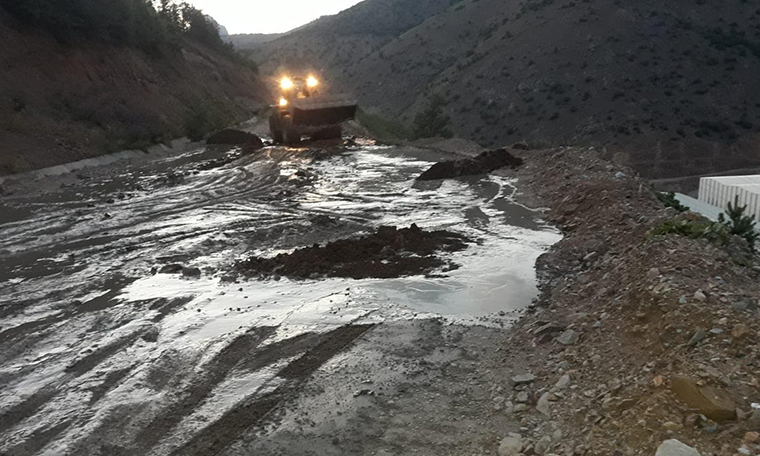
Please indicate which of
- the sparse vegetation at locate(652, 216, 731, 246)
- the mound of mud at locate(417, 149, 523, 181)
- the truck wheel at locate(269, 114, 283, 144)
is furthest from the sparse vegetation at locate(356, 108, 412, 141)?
the sparse vegetation at locate(652, 216, 731, 246)

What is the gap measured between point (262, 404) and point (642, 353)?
326cm

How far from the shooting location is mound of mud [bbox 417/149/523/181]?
15.5 metres

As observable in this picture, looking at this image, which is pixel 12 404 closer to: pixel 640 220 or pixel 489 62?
pixel 640 220

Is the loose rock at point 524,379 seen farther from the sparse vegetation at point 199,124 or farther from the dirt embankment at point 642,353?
the sparse vegetation at point 199,124

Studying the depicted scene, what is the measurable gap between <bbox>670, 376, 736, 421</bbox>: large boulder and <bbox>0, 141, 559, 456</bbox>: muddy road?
1357mm

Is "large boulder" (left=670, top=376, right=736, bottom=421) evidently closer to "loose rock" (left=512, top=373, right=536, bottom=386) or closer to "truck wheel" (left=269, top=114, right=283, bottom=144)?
"loose rock" (left=512, top=373, right=536, bottom=386)

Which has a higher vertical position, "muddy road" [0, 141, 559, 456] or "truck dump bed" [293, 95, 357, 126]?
"truck dump bed" [293, 95, 357, 126]

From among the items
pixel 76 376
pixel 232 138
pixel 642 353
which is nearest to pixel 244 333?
pixel 76 376

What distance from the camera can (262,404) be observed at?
16.4ft

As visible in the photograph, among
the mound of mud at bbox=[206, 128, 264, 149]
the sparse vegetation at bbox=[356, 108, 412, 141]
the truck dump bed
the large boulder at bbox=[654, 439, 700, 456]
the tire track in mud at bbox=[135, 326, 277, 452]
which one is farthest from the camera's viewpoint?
the sparse vegetation at bbox=[356, 108, 412, 141]

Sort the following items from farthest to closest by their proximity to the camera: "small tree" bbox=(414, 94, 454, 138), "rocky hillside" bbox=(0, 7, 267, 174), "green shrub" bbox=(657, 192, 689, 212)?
"small tree" bbox=(414, 94, 454, 138) → "rocky hillside" bbox=(0, 7, 267, 174) → "green shrub" bbox=(657, 192, 689, 212)

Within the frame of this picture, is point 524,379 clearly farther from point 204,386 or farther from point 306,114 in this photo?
point 306,114

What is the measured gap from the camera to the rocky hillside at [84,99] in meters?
19.2

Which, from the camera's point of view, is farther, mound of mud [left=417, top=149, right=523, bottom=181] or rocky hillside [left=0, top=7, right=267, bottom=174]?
rocky hillside [left=0, top=7, right=267, bottom=174]
